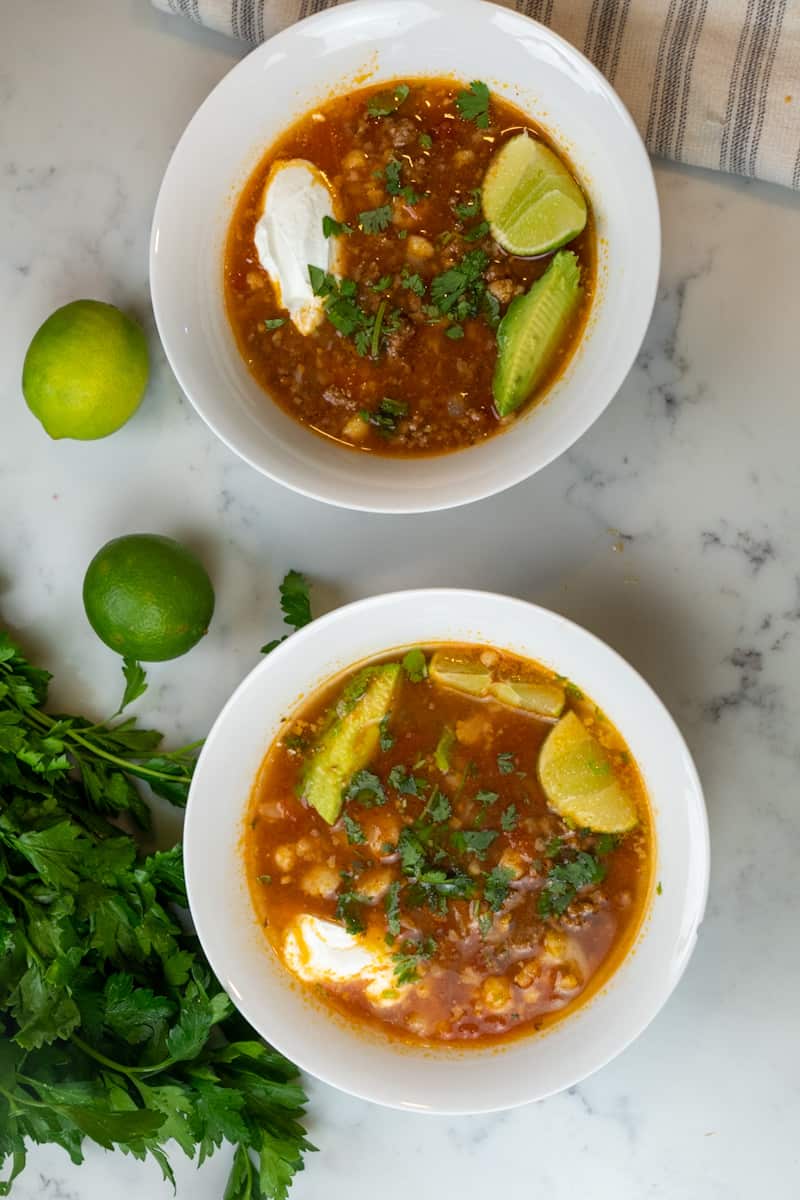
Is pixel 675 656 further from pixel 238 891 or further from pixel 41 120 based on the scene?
pixel 41 120

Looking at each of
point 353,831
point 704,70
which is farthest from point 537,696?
point 704,70

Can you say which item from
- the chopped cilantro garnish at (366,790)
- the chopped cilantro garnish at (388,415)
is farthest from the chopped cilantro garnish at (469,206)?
the chopped cilantro garnish at (366,790)

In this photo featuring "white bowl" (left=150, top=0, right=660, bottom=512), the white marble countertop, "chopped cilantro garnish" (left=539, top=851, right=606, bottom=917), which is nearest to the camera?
"white bowl" (left=150, top=0, right=660, bottom=512)

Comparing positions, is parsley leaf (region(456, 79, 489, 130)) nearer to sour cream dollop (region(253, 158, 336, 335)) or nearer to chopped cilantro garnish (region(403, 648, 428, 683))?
sour cream dollop (region(253, 158, 336, 335))

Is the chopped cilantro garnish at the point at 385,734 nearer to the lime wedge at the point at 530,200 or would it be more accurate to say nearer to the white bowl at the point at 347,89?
the white bowl at the point at 347,89

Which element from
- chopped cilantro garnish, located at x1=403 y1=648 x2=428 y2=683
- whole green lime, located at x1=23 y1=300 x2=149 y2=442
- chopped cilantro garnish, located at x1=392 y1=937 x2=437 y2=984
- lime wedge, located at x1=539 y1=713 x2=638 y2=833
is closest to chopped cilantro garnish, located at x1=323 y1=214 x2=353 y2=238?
whole green lime, located at x1=23 y1=300 x2=149 y2=442

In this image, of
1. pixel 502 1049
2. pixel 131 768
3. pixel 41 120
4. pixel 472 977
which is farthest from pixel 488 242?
pixel 502 1049
